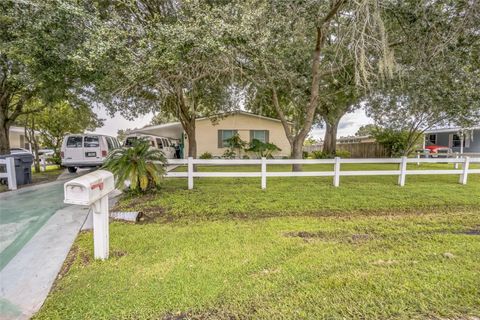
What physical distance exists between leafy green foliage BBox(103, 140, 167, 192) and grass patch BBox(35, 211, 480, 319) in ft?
6.02

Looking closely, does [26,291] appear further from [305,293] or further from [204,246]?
[305,293]

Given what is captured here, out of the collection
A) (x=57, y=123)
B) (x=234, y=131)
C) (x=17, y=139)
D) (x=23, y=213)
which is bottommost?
(x=23, y=213)

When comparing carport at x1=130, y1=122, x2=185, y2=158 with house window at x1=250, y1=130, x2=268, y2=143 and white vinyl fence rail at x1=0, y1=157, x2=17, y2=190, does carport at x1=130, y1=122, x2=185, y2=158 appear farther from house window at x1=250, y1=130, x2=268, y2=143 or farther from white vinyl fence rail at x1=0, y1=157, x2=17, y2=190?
white vinyl fence rail at x1=0, y1=157, x2=17, y2=190

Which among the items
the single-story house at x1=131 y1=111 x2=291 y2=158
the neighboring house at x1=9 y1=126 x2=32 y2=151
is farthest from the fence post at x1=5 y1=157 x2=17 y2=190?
the neighboring house at x1=9 y1=126 x2=32 y2=151

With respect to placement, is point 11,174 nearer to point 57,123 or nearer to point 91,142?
point 91,142

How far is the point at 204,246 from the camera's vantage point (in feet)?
11.2

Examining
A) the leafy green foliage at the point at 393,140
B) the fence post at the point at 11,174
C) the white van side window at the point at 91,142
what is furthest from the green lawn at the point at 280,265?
the leafy green foliage at the point at 393,140

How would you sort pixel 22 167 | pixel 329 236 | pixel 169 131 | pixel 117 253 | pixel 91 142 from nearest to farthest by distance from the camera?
pixel 117 253 < pixel 329 236 < pixel 22 167 < pixel 91 142 < pixel 169 131

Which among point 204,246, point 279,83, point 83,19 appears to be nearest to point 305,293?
point 204,246

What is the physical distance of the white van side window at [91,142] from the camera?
9.59m

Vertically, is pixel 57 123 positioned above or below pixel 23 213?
above

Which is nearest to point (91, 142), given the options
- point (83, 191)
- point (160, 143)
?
point (160, 143)

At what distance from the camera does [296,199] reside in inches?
232

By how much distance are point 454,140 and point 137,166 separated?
29267 millimetres
